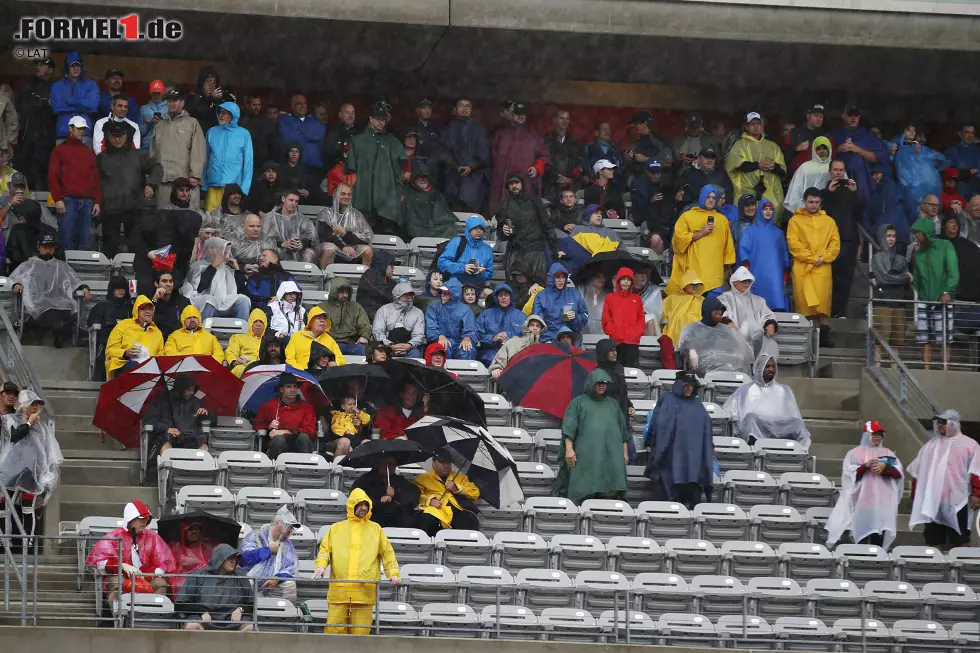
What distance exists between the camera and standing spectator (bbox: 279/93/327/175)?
983 inches

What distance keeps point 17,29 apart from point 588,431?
1061cm

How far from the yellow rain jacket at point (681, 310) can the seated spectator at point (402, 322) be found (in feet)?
9.12

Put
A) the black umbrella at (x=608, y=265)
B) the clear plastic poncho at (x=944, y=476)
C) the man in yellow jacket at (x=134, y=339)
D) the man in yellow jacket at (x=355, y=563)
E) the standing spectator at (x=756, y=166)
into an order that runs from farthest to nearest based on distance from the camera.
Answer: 1. the standing spectator at (x=756, y=166)
2. the black umbrella at (x=608, y=265)
3. the man in yellow jacket at (x=134, y=339)
4. the clear plastic poncho at (x=944, y=476)
5. the man in yellow jacket at (x=355, y=563)

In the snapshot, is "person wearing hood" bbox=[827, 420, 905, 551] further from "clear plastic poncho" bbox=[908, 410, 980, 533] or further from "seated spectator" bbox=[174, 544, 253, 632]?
"seated spectator" bbox=[174, 544, 253, 632]

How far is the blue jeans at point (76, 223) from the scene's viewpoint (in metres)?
23.0

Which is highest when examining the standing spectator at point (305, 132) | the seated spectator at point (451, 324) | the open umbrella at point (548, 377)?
the standing spectator at point (305, 132)

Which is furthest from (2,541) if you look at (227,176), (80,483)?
(227,176)

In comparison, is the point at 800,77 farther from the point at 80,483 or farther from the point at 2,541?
the point at 2,541

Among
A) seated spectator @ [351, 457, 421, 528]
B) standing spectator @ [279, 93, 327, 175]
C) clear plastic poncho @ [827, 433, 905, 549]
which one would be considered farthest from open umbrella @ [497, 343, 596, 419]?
standing spectator @ [279, 93, 327, 175]

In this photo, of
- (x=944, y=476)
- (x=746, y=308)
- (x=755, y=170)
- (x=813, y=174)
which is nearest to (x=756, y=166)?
(x=755, y=170)

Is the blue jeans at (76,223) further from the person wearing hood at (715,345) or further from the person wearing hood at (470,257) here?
the person wearing hood at (715,345)

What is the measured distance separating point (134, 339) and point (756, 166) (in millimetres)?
8333

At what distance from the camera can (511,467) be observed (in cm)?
1906

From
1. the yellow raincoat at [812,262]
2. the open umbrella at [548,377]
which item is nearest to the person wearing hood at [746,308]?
the yellow raincoat at [812,262]
